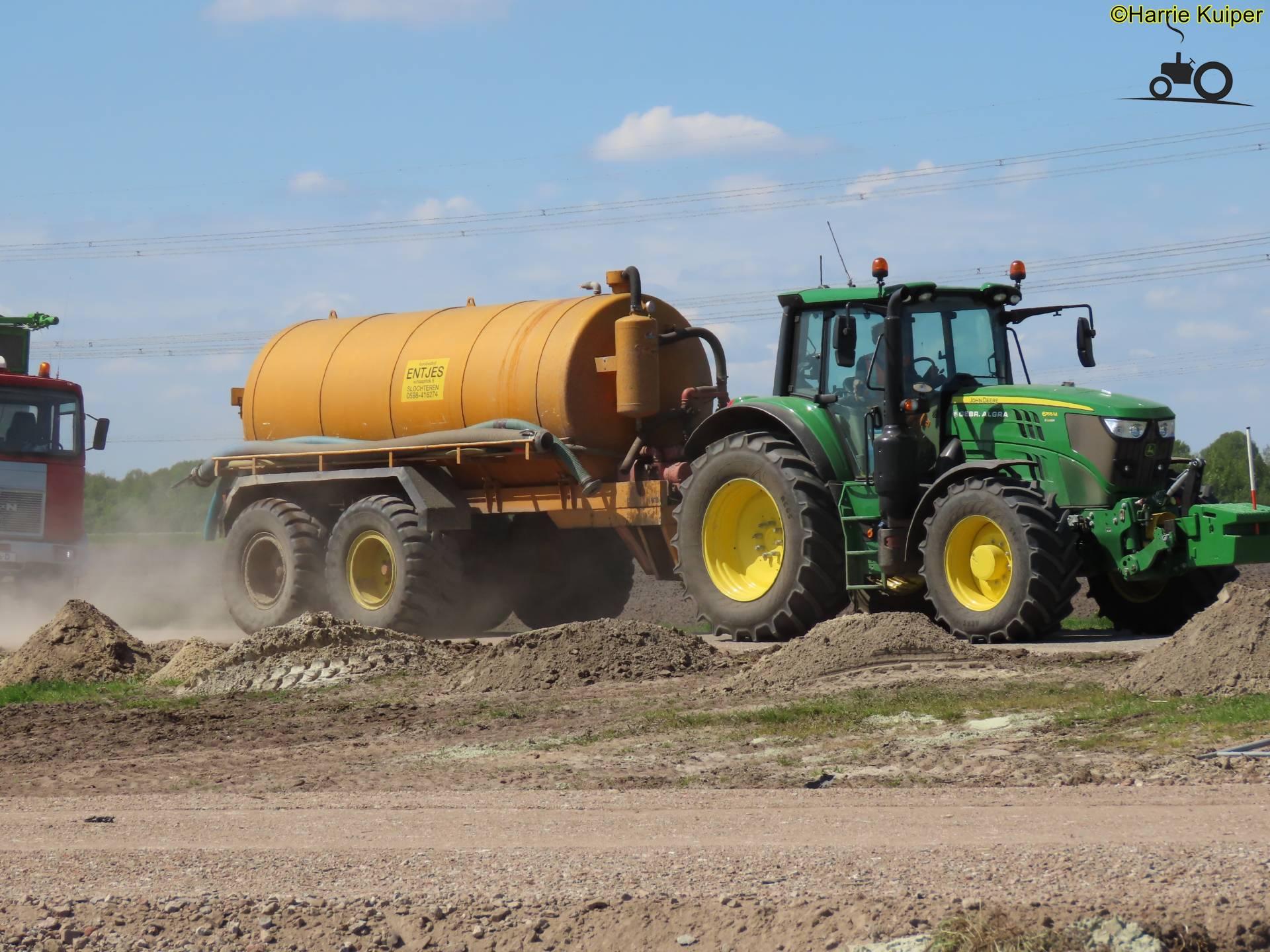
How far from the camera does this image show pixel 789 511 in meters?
13.7

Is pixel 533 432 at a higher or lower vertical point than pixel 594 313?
lower

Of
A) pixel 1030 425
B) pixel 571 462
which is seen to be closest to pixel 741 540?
pixel 571 462

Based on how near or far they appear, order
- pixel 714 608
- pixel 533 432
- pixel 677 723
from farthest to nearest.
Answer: pixel 533 432, pixel 714 608, pixel 677 723

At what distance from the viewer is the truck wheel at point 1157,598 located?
519 inches

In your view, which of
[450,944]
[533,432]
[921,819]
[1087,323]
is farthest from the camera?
[533,432]

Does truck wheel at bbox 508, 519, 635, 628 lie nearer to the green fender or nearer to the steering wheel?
the green fender

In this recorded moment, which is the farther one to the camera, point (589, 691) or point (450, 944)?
point (589, 691)

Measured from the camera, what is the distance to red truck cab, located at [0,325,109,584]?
20.5m

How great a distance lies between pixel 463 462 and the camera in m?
16.4

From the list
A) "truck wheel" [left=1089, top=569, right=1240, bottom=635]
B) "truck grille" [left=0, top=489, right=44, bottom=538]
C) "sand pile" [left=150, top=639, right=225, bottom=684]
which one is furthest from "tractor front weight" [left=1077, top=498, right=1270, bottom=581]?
"truck grille" [left=0, top=489, right=44, bottom=538]

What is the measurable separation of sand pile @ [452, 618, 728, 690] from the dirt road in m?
4.58

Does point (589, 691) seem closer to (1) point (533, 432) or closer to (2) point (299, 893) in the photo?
(1) point (533, 432)

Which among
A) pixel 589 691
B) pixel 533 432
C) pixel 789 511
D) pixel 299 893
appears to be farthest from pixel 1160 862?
pixel 533 432

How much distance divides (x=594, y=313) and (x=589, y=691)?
203 inches
